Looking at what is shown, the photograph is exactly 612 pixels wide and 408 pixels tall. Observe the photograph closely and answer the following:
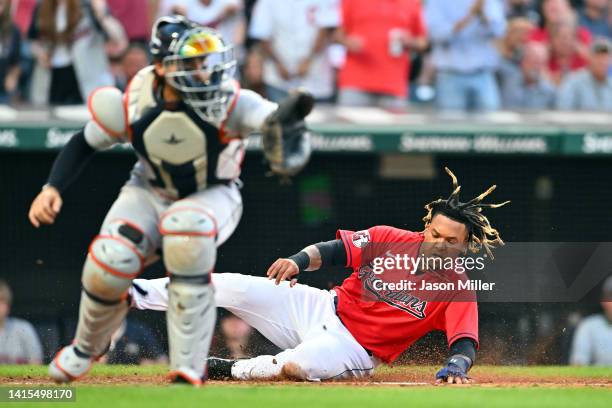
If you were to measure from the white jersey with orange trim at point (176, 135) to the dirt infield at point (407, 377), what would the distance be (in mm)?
1250

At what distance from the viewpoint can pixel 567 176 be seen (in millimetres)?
Result: 10789

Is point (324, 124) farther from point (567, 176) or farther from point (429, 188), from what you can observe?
point (567, 176)

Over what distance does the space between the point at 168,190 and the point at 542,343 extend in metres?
3.83

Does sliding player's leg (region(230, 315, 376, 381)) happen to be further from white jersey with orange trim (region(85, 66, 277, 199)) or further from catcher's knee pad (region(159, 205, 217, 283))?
catcher's knee pad (region(159, 205, 217, 283))

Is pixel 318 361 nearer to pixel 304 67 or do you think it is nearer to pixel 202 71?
pixel 202 71

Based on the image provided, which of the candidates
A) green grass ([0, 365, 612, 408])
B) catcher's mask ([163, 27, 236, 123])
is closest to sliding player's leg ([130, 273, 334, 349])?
green grass ([0, 365, 612, 408])

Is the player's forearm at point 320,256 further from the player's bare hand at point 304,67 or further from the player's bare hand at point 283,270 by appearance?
the player's bare hand at point 304,67

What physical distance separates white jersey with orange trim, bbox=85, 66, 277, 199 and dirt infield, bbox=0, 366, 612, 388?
4.10 ft

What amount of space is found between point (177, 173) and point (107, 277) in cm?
61

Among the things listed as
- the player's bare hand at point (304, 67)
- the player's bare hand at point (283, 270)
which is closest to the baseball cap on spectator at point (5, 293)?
the player's bare hand at point (304, 67)

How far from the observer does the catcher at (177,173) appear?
18.2 feet

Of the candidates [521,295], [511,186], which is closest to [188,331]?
[521,295]

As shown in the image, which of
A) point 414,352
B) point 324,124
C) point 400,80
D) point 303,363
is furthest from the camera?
point 400,80

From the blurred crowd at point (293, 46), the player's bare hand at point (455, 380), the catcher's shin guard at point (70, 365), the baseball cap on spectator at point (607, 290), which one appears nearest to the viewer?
the catcher's shin guard at point (70, 365)
